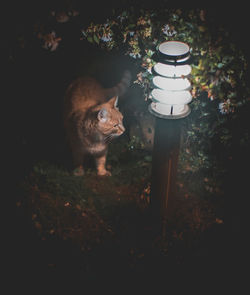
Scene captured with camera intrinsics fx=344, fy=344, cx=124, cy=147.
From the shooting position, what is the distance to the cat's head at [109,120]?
4531 millimetres

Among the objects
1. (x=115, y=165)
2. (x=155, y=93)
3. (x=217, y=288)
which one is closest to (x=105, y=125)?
(x=115, y=165)

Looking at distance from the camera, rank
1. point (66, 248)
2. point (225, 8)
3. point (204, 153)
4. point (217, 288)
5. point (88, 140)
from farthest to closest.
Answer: point (204, 153)
point (88, 140)
point (66, 248)
point (217, 288)
point (225, 8)

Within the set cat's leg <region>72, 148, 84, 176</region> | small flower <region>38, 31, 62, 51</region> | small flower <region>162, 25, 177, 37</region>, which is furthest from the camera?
cat's leg <region>72, 148, 84, 176</region>

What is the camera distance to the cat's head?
4.53 metres

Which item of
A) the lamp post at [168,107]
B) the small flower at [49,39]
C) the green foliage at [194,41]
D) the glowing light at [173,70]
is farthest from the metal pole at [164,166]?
the small flower at [49,39]

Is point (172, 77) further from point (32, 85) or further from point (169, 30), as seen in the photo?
point (32, 85)

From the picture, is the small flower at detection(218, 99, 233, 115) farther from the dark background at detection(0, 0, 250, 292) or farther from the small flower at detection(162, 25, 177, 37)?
the small flower at detection(162, 25, 177, 37)

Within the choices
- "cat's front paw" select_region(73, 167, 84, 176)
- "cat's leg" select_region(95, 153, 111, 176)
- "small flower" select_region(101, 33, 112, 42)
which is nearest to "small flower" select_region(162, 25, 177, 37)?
"small flower" select_region(101, 33, 112, 42)

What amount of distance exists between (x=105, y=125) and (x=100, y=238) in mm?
1497

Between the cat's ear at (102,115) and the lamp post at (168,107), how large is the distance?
3.65 feet

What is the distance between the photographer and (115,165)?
5555mm

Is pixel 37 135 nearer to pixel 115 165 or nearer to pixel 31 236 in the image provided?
pixel 115 165

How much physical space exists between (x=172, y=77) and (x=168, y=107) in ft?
1.06

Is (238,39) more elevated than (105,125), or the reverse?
(238,39)
